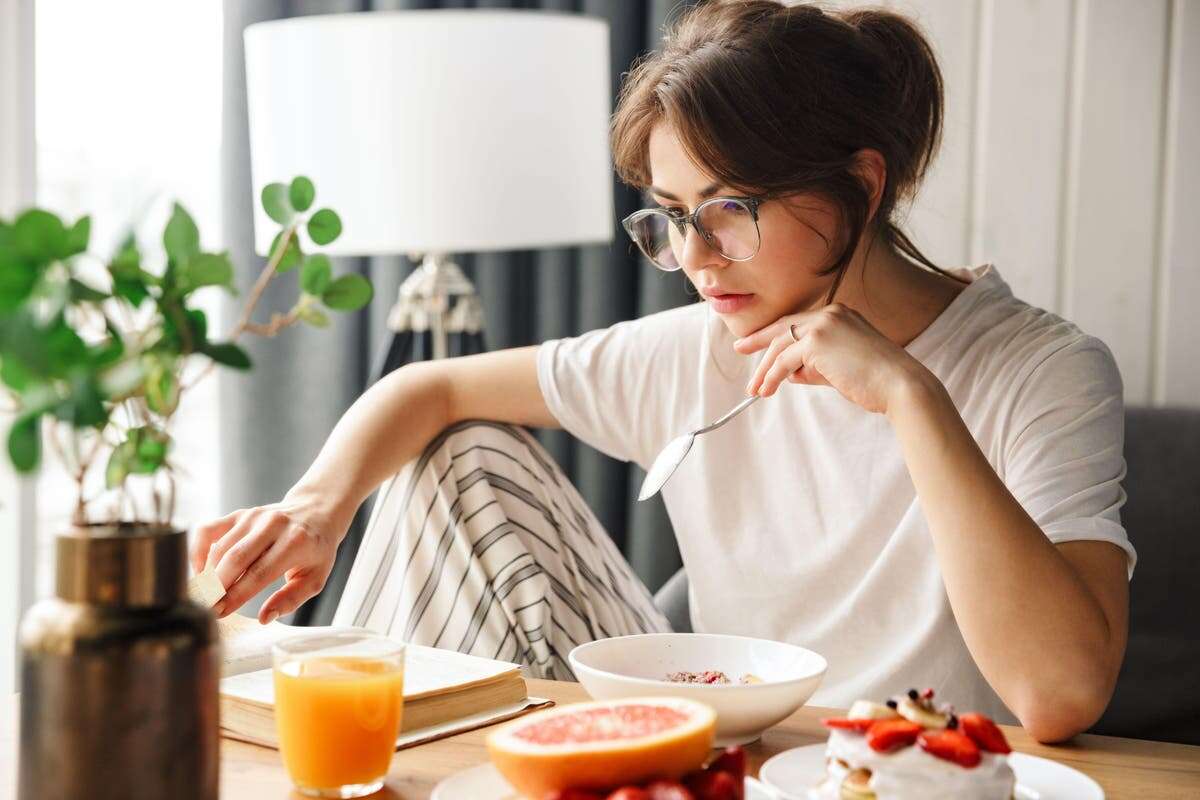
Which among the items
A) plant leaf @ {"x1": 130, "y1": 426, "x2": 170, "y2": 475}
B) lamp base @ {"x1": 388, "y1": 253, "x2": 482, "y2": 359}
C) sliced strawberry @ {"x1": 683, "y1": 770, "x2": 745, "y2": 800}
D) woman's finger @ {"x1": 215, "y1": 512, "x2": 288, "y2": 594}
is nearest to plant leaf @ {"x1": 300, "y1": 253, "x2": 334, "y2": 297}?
plant leaf @ {"x1": 130, "y1": 426, "x2": 170, "y2": 475}

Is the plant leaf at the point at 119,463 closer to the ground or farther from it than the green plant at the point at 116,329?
closer to the ground

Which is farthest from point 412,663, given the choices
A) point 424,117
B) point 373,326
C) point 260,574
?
point 373,326

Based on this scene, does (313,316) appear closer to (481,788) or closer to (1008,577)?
(481,788)

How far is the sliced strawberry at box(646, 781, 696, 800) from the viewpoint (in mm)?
722

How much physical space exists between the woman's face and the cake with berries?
0.66m

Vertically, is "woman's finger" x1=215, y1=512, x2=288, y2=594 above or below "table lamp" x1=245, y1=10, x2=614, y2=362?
below

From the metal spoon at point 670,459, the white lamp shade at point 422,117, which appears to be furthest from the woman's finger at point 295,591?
the white lamp shade at point 422,117

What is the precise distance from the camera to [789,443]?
1640mm

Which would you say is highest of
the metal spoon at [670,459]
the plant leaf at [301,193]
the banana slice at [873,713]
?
the plant leaf at [301,193]

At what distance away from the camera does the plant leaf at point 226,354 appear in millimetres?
709

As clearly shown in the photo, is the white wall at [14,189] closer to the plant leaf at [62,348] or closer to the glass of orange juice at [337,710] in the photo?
the glass of orange juice at [337,710]

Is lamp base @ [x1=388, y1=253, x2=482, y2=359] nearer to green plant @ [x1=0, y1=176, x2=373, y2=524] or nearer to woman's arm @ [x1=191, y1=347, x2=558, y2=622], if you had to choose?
woman's arm @ [x1=191, y1=347, x2=558, y2=622]

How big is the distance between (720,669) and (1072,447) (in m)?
0.46

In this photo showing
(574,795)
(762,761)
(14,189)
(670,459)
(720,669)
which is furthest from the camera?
(14,189)
